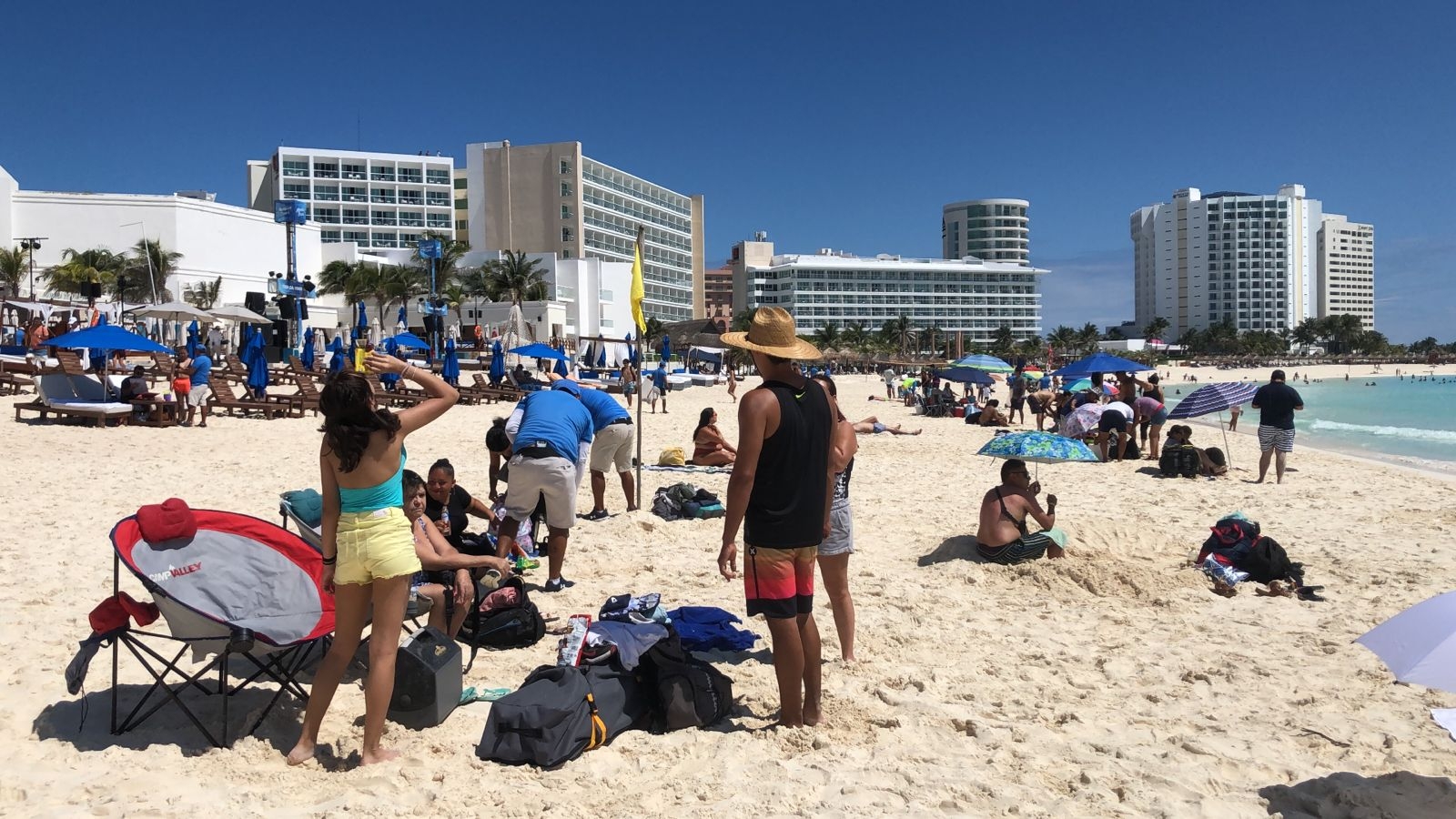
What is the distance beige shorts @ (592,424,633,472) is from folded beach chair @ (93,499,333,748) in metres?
3.48

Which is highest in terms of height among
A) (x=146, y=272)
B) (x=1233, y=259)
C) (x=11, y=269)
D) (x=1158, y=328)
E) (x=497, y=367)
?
(x=1233, y=259)

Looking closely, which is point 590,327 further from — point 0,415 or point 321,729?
point 321,729

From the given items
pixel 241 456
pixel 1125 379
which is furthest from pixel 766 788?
pixel 1125 379

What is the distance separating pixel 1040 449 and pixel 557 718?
4660 mm

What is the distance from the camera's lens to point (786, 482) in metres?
3.38

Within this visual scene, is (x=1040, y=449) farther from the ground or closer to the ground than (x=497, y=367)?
closer to the ground

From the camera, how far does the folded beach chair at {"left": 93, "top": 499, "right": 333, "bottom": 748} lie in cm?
330

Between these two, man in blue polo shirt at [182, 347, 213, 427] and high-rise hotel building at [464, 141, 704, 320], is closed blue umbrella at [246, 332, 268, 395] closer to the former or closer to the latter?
man in blue polo shirt at [182, 347, 213, 427]

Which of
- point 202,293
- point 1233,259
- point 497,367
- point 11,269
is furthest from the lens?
point 1233,259

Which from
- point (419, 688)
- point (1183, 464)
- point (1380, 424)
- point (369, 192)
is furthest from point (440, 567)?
point (369, 192)

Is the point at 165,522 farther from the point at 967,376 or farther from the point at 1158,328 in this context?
the point at 1158,328

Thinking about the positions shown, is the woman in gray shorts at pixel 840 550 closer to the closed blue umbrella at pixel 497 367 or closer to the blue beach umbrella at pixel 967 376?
the blue beach umbrella at pixel 967 376

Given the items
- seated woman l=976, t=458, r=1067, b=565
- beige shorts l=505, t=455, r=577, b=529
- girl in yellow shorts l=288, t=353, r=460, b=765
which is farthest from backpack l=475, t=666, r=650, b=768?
seated woman l=976, t=458, r=1067, b=565

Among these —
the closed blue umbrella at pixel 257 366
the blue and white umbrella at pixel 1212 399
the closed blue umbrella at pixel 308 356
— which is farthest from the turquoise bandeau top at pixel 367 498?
the closed blue umbrella at pixel 308 356
